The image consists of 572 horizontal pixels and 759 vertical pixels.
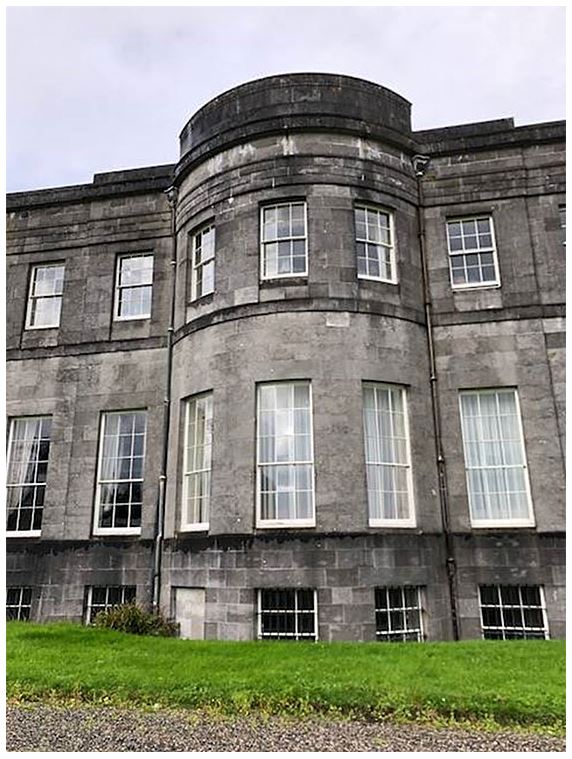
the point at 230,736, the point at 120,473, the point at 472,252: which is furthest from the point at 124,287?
the point at 230,736

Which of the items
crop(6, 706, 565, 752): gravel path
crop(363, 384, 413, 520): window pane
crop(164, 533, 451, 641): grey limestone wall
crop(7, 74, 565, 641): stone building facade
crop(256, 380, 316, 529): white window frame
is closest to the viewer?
crop(6, 706, 565, 752): gravel path

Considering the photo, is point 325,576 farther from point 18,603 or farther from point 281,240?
point 18,603

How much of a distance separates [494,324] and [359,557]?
6.10 meters

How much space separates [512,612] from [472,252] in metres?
7.89

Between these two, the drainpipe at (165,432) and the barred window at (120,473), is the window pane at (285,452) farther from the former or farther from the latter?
the barred window at (120,473)

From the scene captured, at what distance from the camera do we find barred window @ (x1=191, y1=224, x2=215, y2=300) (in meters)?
13.8

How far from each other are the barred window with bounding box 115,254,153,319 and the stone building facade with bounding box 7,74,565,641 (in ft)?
0.19

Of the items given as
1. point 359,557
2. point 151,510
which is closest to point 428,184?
point 359,557

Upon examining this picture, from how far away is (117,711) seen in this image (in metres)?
6.41

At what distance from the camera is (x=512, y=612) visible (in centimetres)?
1165

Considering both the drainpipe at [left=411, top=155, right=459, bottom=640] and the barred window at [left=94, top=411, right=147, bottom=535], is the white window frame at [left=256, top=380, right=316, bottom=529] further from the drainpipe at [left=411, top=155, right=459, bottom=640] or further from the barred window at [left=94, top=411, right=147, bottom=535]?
the barred window at [left=94, top=411, right=147, bottom=535]

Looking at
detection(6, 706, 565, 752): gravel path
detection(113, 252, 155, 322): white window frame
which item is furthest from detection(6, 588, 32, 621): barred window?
detection(6, 706, 565, 752): gravel path

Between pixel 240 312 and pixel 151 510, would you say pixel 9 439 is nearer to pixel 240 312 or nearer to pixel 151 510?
pixel 151 510

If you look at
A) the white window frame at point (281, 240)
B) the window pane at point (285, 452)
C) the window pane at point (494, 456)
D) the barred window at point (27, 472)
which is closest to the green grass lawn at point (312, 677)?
the window pane at point (285, 452)
